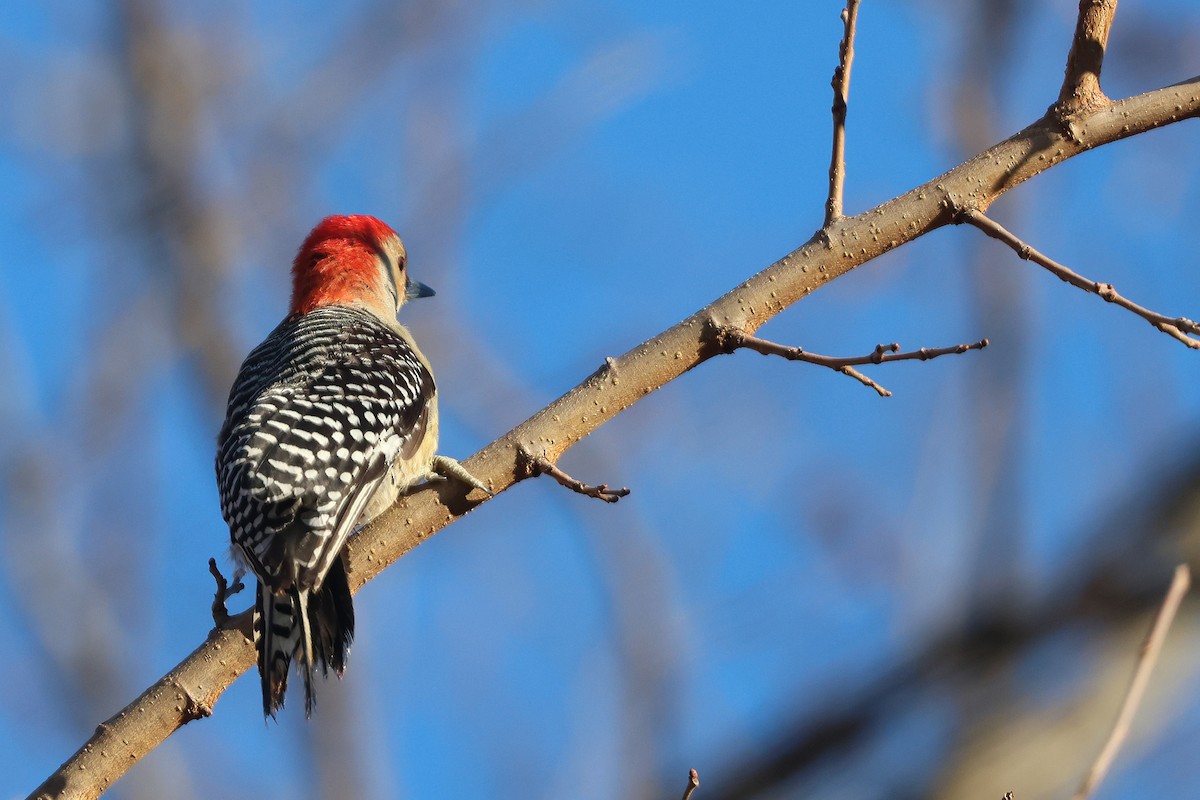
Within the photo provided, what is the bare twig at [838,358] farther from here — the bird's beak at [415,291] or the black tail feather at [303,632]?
the bird's beak at [415,291]

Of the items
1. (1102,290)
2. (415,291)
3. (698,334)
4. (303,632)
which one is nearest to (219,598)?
(303,632)

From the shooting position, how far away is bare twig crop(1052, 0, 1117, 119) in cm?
383

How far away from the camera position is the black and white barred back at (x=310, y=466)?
13.6 ft

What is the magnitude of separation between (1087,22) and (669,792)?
545 cm

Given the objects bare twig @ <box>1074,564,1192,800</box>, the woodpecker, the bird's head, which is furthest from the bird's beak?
bare twig @ <box>1074,564,1192,800</box>

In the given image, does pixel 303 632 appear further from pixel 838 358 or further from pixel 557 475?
pixel 838 358

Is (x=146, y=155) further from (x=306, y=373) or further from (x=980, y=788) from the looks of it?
(x=980, y=788)

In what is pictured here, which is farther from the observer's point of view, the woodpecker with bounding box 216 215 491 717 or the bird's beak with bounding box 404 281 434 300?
the bird's beak with bounding box 404 281 434 300

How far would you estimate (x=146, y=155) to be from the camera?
9.64 metres

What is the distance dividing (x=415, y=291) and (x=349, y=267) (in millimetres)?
796

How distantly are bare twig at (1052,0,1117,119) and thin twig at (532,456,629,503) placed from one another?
1693 millimetres

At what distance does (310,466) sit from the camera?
453 cm

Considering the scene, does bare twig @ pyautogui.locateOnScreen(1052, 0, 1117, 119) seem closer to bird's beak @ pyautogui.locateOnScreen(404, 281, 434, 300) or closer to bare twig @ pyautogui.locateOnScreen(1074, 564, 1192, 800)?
bare twig @ pyautogui.locateOnScreen(1074, 564, 1192, 800)

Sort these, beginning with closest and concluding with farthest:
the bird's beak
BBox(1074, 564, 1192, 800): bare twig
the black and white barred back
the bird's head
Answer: BBox(1074, 564, 1192, 800): bare twig, the black and white barred back, the bird's head, the bird's beak
